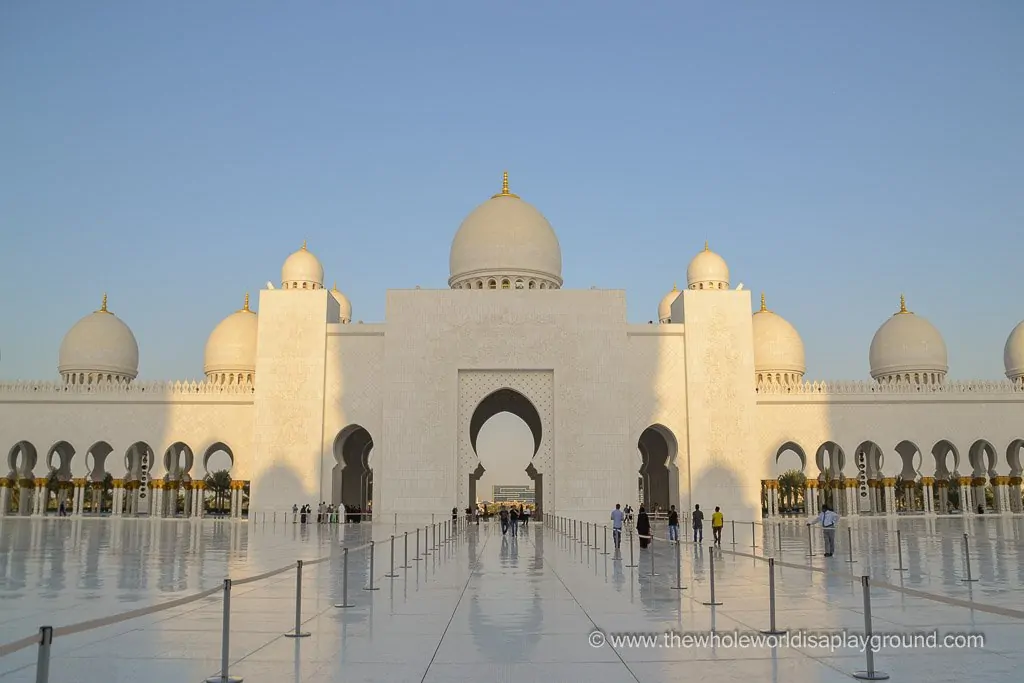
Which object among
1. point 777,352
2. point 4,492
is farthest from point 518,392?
point 4,492

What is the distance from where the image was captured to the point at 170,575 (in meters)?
9.51

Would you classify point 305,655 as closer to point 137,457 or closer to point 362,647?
point 362,647

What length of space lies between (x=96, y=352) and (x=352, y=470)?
1004 centimetres

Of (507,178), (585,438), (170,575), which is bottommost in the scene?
(170,575)

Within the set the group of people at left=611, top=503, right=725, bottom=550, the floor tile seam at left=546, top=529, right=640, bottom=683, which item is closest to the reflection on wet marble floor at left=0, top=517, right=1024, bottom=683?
the floor tile seam at left=546, top=529, right=640, bottom=683

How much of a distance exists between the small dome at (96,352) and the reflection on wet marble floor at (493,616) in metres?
20.5

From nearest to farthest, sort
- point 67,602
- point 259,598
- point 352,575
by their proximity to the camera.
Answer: point 67,602, point 259,598, point 352,575

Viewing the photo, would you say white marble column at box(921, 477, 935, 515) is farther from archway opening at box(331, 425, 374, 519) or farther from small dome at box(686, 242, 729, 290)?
archway opening at box(331, 425, 374, 519)

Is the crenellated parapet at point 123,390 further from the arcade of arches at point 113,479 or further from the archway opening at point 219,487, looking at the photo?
the archway opening at point 219,487

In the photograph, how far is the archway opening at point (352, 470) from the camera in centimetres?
2637

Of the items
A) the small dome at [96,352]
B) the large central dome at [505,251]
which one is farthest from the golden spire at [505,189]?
the small dome at [96,352]

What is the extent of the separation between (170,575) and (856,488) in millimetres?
25085

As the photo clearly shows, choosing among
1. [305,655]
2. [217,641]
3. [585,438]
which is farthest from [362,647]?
[585,438]

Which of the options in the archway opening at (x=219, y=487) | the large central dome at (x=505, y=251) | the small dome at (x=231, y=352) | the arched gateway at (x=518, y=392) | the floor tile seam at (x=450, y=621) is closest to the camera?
the floor tile seam at (x=450, y=621)
